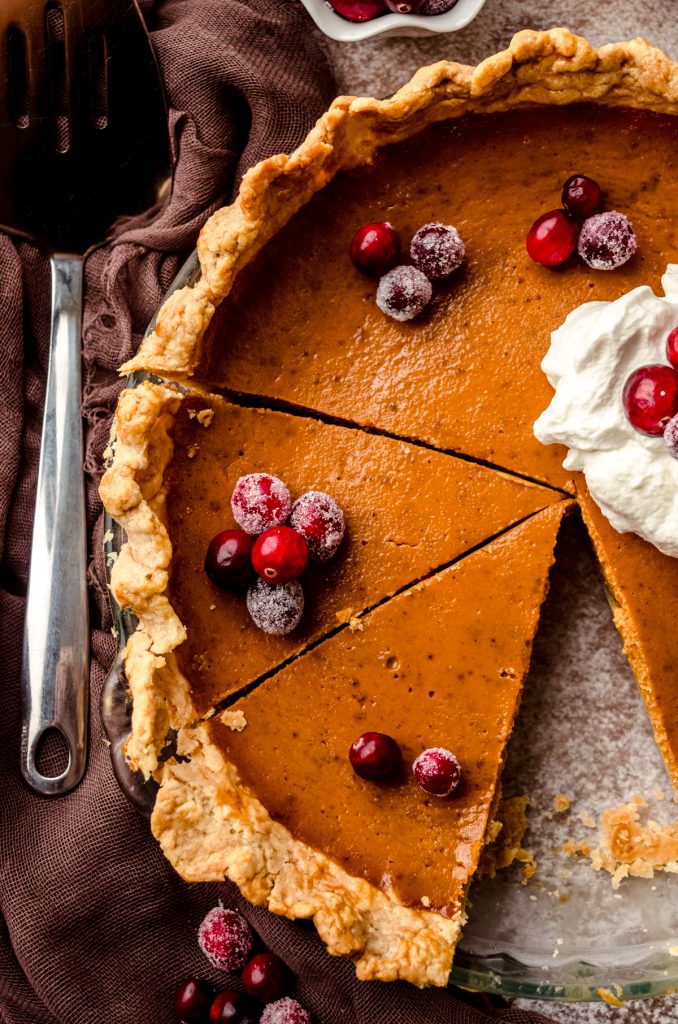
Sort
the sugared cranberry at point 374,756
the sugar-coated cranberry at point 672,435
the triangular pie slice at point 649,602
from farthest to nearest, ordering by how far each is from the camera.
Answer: the triangular pie slice at point 649,602
the sugared cranberry at point 374,756
the sugar-coated cranberry at point 672,435

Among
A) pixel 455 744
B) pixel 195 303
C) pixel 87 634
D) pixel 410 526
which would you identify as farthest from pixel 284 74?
pixel 455 744

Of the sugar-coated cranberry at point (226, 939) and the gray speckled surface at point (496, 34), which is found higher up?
the gray speckled surface at point (496, 34)

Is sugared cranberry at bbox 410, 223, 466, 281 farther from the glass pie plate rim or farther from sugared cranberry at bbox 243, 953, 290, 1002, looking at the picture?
sugared cranberry at bbox 243, 953, 290, 1002

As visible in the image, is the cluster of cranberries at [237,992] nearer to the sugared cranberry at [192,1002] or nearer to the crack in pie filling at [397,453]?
the sugared cranberry at [192,1002]

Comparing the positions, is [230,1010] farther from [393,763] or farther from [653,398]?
[653,398]

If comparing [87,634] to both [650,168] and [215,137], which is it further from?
[650,168]

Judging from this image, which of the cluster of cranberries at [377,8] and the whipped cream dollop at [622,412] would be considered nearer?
the whipped cream dollop at [622,412]

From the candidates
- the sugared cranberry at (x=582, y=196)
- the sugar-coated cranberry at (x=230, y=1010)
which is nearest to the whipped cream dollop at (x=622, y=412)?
the sugared cranberry at (x=582, y=196)
